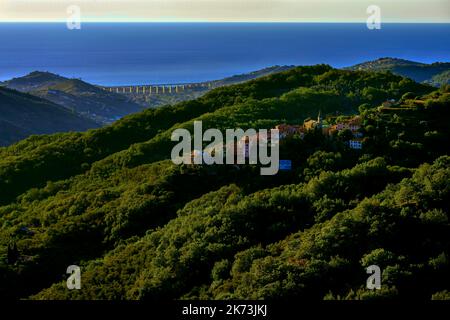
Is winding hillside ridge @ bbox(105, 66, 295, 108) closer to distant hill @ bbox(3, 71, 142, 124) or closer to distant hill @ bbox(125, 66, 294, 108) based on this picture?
distant hill @ bbox(125, 66, 294, 108)

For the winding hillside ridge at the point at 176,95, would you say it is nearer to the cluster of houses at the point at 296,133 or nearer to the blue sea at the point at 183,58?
the blue sea at the point at 183,58

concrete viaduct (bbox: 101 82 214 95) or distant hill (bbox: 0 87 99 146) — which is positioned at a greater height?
concrete viaduct (bbox: 101 82 214 95)

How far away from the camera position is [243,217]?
17.1 meters

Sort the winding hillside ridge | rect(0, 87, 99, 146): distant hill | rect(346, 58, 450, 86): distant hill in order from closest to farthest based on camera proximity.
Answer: rect(0, 87, 99, 146): distant hill, rect(346, 58, 450, 86): distant hill, the winding hillside ridge

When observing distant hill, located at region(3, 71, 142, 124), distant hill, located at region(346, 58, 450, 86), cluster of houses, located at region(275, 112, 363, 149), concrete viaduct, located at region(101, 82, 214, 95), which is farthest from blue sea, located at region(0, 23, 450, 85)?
cluster of houses, located at region(275, 112, 363, 149)

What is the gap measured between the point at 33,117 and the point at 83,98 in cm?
1862

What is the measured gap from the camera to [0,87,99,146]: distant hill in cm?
6625

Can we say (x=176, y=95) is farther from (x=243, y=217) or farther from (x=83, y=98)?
(x=243, y=217)

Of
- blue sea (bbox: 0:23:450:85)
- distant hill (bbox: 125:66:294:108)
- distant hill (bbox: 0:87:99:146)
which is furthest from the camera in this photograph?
blue sea (bbox: 0:23:450:85)

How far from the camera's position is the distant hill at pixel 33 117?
66.2 meters

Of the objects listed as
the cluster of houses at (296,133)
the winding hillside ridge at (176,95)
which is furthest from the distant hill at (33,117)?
the cluster of houses at (296,133)

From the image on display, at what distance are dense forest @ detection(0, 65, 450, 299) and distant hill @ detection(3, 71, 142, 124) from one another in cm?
5456
